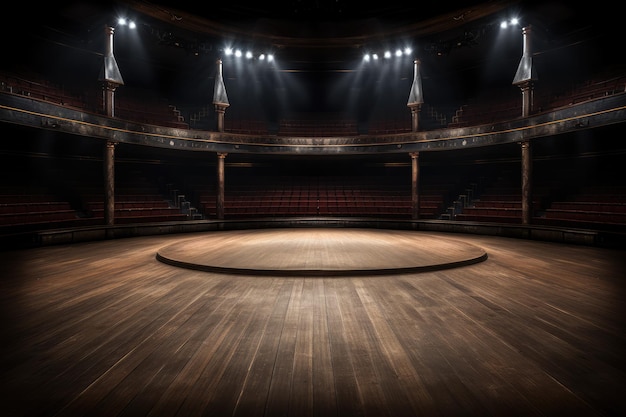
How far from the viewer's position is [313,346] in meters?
2.56

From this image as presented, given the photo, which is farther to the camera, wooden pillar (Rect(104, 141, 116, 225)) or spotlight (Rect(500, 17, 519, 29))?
spotlight (Rect(500, 17, 519, 29))

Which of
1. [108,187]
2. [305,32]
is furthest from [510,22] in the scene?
[108,187]

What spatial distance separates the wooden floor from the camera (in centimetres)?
186

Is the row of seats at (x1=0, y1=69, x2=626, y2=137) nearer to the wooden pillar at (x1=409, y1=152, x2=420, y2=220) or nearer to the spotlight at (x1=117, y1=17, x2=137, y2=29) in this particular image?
the wooden pillar at (x1=409, y1=152, x2=420, y2=220)

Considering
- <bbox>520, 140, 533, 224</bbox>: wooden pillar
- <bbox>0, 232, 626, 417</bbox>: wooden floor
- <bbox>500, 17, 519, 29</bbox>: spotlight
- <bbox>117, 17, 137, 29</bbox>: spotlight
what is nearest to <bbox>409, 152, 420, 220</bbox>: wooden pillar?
<bbox>520, 140, 533, 224</bbox>: wooden pillar

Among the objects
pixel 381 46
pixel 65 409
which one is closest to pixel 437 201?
pixel 381 46

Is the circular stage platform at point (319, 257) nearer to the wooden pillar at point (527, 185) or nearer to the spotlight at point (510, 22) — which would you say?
the wooden pillar at point (527, 185)

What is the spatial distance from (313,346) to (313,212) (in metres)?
11.5

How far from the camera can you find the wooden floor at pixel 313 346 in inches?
73.2

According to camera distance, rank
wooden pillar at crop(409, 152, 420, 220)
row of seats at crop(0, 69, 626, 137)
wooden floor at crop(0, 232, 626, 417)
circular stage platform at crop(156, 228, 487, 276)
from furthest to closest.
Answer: wooden pillar at crop(409, 152, 420, 220), row of seats at crop(0, 69, 626, 137), circular stage platform at crop(156, 228, 487, 276), wooden floor at crop(0, 232, 626, 417)

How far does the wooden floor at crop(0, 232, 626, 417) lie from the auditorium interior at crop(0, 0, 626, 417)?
0.02 meters

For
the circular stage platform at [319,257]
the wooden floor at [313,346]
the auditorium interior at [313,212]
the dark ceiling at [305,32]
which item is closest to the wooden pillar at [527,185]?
the auditorium interior at [313,212]

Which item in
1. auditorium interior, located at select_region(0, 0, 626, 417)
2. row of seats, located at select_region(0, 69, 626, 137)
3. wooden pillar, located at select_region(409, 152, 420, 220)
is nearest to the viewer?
auditorium interior, located at select_region(0, 0, 626, 417)

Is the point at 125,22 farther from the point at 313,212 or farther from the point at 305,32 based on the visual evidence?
the point at 313,212
